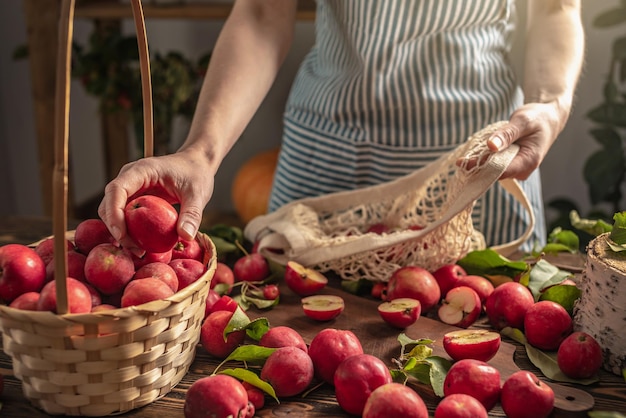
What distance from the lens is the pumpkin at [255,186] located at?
269 centimetres

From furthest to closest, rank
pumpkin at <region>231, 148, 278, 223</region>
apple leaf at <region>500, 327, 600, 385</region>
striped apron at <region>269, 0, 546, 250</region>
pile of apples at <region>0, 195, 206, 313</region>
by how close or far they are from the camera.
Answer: pumpkin at <region>231, 148, 278, 223</region>
striped apron at <region>269, 0, 546, 250</region>
apple leaf at <region>500, 327, 600, 385</region>
pile of apples at <region>0, 195, 206, 313</region>

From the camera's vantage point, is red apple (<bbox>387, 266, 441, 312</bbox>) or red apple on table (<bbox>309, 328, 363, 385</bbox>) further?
red apple (<bbox>387, 266, 441, 312</bbox>)

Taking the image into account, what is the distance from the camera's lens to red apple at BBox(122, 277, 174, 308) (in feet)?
2.68

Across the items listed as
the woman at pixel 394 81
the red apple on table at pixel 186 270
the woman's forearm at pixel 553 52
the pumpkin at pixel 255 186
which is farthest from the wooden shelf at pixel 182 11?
the red apple on table at pixel 186 270

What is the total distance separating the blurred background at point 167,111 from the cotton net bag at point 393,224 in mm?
1175

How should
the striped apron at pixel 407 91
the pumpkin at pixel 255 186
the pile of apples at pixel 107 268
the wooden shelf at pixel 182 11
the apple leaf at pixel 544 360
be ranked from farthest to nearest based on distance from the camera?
the pumpkin at pixel 255 186, the wooden shelf at pixel 182 11, the striped apron at pixel 407 91, the apple leaf at pixel 544 360, the pile of apples at pixel 107 268

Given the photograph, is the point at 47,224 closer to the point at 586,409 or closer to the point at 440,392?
the point at 440,392

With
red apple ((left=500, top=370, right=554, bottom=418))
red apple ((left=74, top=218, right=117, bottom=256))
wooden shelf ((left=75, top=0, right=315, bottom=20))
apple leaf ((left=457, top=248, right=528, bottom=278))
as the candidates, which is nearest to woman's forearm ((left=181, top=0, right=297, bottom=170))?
red apple ((left=74, top=218, right=117, bottom=256))

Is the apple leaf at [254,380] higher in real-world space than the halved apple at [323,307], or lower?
higher

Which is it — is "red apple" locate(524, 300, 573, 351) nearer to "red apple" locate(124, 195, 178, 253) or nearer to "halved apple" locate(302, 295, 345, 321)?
"halved apple" locate(302, 295, 345, 321)

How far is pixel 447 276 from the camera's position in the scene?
3.78 feet

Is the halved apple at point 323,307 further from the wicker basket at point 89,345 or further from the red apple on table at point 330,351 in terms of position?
the wicker basket at point 89,345

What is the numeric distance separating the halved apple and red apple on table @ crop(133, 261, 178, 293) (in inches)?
10.5

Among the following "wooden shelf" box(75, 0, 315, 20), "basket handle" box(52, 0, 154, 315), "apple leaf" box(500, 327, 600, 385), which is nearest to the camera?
"basket handle" box(52, 0, 154, 315)
